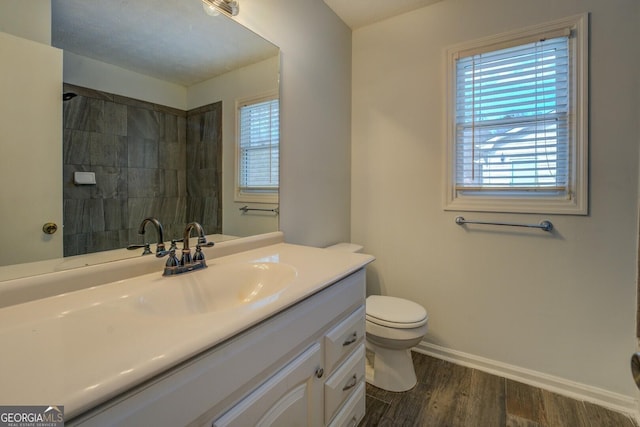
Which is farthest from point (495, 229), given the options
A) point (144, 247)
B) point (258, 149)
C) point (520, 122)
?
point (144, 247)

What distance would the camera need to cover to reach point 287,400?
0.81 m

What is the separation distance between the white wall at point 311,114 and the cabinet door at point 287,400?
2.86 feet

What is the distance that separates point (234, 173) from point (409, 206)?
1.26 meters

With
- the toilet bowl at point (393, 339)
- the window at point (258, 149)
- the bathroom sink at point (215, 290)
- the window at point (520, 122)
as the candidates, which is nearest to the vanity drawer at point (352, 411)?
the toilet bowl at point (393, 339)

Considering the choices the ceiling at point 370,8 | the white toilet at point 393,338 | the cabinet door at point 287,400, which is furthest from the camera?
the ceiling at point 370,8

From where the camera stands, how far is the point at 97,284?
2.94 feet

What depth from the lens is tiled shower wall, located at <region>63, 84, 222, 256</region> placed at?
0.90 metres

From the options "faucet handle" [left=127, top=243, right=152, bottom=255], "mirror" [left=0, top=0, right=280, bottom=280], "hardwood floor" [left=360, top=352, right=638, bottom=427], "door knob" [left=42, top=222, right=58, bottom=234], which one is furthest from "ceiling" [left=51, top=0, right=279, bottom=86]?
"hardwood floor" [left=360, top=352, right=638, bottom=427]

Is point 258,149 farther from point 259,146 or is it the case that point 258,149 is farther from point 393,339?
point 393,339

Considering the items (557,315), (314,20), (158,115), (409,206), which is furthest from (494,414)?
(314,20)

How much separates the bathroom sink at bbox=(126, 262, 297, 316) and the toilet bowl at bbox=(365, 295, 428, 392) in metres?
0.80

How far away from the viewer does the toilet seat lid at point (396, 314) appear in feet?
5.14

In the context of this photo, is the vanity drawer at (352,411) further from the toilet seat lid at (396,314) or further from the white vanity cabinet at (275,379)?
the toilet seat lid at (396,314)

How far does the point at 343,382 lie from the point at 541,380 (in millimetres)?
1387
